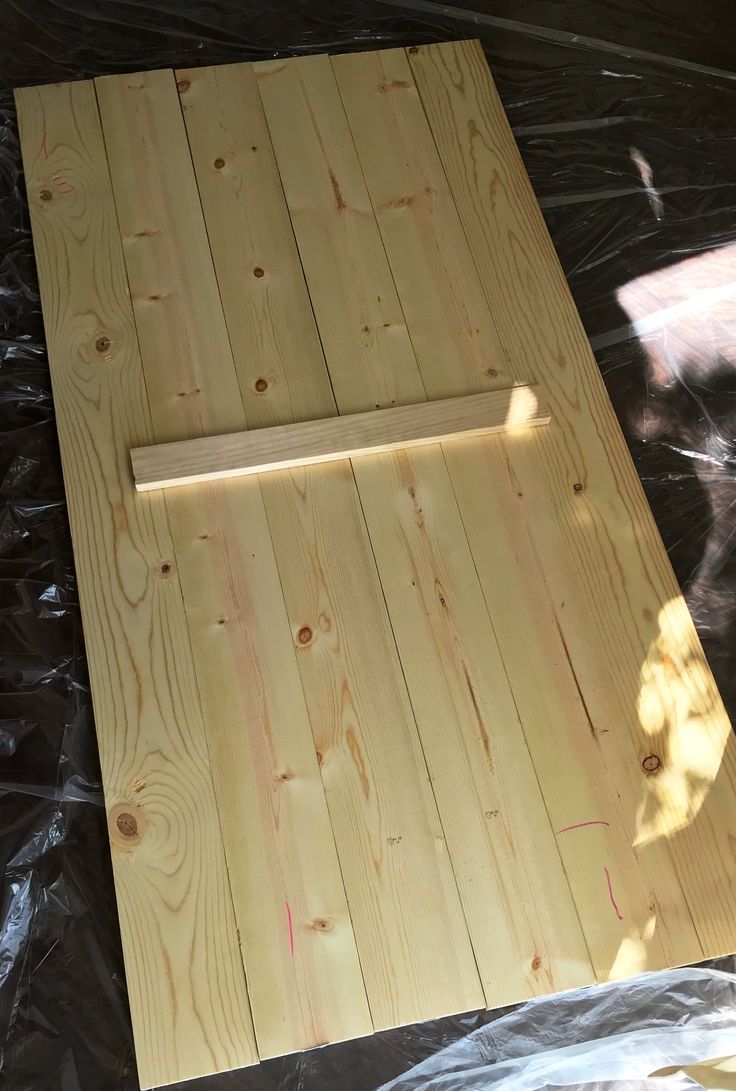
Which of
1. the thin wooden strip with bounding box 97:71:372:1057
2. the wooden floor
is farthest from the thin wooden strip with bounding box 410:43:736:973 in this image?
the thin wooden strip with bounding box 97:71:372:1057

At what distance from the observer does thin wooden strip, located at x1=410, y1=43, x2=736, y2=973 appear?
6.96 ft

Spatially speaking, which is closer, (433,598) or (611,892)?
(611,892)

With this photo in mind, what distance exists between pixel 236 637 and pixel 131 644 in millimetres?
218

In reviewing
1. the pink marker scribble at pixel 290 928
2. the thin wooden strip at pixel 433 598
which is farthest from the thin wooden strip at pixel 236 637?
the thin wooden strip at pixel 433 598

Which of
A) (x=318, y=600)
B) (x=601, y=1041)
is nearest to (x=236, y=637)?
(x=318, y=600)

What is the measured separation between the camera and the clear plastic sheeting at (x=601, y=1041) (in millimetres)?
2066

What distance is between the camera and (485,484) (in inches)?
96.4

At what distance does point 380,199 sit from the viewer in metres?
2.78

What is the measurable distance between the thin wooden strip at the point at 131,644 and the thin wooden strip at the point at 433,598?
46 centimetres

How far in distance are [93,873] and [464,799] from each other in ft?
2.50

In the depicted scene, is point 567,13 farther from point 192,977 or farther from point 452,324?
point 192,977

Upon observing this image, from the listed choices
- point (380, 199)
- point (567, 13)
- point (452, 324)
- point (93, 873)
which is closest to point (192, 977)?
point (93, 873)

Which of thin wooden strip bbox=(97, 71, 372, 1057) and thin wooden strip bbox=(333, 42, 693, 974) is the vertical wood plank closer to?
thin wooden strip bbox=(97, 71, 372, 1057)

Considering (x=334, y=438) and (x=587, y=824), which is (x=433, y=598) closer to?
(x=334, y=438)
